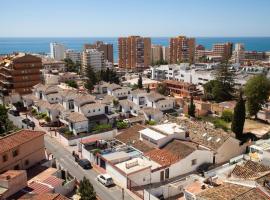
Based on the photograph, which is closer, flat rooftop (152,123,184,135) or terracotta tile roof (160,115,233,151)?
terracotta tile roof (160,115,233,151)

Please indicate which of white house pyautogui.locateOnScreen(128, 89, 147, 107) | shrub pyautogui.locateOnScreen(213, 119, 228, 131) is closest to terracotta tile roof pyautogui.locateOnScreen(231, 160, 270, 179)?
shrub pyautogui.locateOnScreen(213, 119, 228, 131)

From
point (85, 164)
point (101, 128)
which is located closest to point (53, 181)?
point (85, 164)

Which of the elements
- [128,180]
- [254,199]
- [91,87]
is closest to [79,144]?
[128,180]

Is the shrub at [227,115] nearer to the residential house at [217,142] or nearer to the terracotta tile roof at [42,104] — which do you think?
the residential house at [217,142]

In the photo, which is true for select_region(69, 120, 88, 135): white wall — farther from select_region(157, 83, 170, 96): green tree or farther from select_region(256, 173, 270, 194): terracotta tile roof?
select_region(157, 83, 170, 96): green tree

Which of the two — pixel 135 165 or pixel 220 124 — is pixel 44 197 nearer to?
pixel 135 165

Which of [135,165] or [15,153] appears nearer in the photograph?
[15,153]
